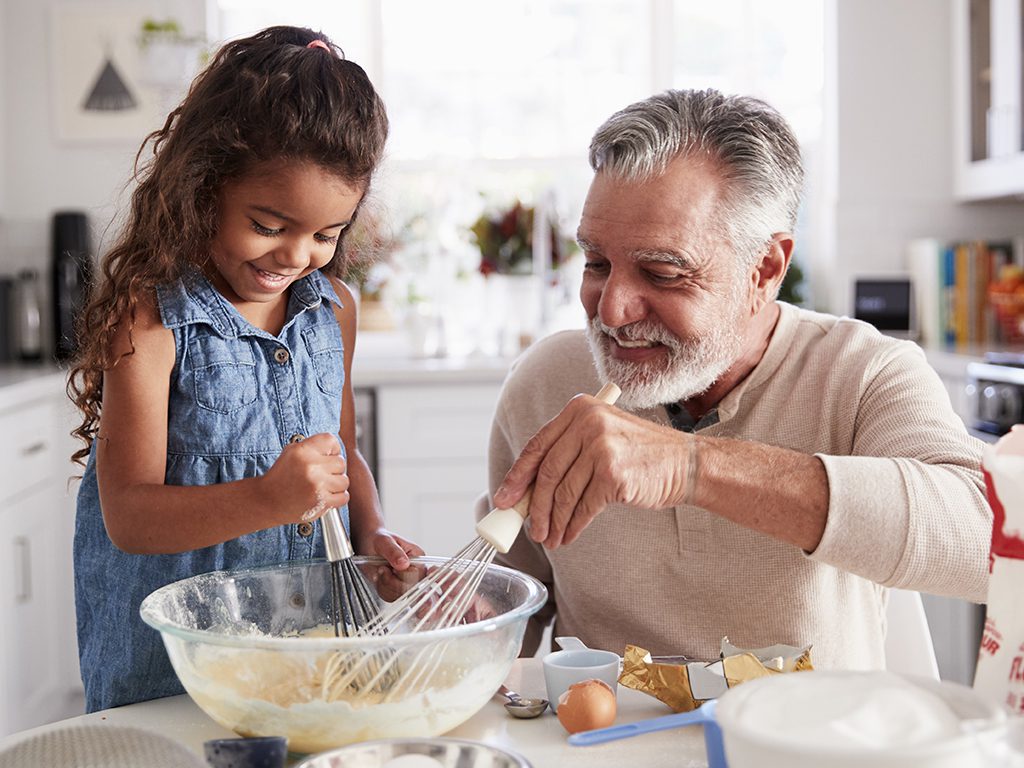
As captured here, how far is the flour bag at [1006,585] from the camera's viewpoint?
0.75m

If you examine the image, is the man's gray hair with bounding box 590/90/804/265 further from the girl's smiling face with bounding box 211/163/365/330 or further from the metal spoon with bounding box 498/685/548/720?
the metal spoon with bounding box 498/685/548/720

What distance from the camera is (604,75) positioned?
4016 mm

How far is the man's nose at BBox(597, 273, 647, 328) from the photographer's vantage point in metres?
1.35

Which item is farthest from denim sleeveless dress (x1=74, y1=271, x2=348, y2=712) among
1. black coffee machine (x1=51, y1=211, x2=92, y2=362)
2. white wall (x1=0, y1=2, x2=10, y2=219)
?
white wall (x1=0, y1=2, x2=10, y2=219)

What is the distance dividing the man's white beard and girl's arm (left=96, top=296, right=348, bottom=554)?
42cm

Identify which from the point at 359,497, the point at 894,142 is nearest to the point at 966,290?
the point at 894,142

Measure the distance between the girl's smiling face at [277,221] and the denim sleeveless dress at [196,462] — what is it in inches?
2.3

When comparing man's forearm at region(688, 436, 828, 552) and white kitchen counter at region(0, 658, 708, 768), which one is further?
man's forearm at region(688, 436, 828, 552)

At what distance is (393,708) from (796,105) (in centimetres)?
350

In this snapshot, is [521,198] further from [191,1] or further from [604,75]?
[191,1]

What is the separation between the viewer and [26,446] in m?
2.83

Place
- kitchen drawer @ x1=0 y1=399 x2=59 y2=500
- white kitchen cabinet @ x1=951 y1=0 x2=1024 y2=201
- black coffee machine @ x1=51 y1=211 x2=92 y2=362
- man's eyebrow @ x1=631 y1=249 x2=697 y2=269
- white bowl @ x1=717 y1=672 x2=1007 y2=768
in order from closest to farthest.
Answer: white bowl @ x1=717 y1=672 x2=1007 y2=768 → man's eyebrow @ x1=631 y1=249 x2=697 y2=269 → kitchen drawer @ x1=0 y1=399 x2=59 y2=500 → white kitchen cabinet @ x1=951 y1=0 x2=1024 y2=201 → black coffee machine @ x1=51 y1=211 x2=92 y2=362

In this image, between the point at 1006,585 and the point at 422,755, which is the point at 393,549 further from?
the point at 1006,585

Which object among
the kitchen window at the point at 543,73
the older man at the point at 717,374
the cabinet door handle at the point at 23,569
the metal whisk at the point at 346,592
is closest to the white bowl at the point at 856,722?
the metal whisk at the point at 346,592
